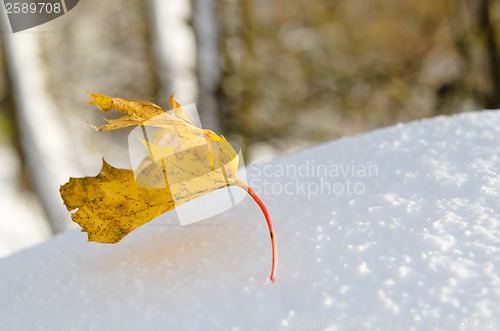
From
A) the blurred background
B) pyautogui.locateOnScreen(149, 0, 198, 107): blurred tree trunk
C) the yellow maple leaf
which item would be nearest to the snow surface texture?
the yellow maple leaf

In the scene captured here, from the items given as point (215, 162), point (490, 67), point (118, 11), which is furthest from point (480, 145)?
point (490, 67)

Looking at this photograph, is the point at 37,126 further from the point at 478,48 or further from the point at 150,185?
the point at 478,48

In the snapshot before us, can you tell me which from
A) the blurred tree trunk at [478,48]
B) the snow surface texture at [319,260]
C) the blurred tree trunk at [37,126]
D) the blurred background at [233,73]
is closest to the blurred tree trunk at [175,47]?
the blurred background at [233,73]

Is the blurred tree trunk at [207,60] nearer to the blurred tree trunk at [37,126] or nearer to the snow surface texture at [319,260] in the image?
the blurred tree trunk at [37,126]

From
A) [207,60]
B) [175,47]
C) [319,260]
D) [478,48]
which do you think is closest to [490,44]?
[478,48]

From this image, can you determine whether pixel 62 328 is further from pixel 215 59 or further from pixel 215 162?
pixel 215 59

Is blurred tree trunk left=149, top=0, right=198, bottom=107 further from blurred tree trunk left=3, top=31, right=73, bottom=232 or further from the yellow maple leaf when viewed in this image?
the yellow maple leaf

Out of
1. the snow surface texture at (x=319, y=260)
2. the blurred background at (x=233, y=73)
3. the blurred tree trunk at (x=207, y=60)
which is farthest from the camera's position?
the blurred tree trunk at (x=207, y=60)
